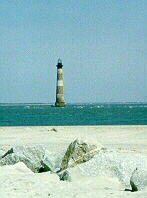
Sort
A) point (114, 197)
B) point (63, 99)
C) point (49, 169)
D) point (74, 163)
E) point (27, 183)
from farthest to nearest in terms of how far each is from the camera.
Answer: point (63, 99)
point (49, 169)
point (74, 163)
point (27, 183)
point (114, 197)

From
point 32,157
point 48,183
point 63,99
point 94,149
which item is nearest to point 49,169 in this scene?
point 32,157

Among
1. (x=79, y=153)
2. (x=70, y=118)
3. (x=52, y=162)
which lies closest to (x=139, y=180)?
(x=79, y=153)

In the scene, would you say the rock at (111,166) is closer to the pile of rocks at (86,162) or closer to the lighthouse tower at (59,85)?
the pile of rocks at (86,162)

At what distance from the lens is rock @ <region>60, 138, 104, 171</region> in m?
7.58

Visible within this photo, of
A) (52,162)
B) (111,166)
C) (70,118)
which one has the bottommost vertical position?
(70,118)

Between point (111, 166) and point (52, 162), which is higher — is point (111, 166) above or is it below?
above

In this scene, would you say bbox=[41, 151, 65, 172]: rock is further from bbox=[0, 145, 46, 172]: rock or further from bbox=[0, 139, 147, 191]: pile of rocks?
bbox=[0, 145, 46, 172]: rock

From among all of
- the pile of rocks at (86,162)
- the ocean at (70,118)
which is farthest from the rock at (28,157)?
the ocean at (70,118)

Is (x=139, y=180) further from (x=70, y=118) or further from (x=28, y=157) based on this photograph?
(x=70, y=118)

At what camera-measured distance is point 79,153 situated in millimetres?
7691

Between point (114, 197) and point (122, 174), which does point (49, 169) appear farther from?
point (114, 197)

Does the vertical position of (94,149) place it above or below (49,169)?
above

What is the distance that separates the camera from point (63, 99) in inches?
3039

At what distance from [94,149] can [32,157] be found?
65.1 inches
